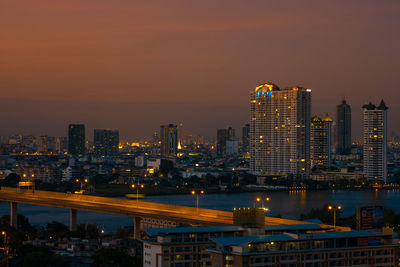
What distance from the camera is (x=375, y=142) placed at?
4441 cm

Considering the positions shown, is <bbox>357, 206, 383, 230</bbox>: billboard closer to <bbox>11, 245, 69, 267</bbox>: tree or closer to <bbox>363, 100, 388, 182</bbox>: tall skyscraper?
<bbox>11, 245, 69, 267</bbox>: tree

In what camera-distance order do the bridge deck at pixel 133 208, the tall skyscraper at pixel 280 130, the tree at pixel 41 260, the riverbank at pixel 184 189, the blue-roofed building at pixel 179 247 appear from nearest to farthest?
the blue-roofed building at pixel 179 247
the tree at pixel 41 260
the bridge deck at pixel 133 208
the riverbank at pixel 184 189
the tall skyscraper at pixel 280 130

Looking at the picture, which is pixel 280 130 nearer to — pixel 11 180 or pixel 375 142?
pixel 375 142

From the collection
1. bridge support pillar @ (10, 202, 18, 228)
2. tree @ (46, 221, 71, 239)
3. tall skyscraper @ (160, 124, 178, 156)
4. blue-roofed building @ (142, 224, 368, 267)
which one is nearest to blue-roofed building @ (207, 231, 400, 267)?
blue-roofed building @ (142, 224, 368, 267)

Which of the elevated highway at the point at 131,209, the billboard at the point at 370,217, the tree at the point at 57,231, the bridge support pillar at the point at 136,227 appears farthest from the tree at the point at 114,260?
the tree at the point at 57,231

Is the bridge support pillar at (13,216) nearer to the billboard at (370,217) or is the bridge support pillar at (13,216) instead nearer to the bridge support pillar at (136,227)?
the bridge support pillar at (136,227)

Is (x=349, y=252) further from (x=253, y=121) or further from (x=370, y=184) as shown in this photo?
(x=253, y=121)

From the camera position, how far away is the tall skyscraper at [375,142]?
43406 mm

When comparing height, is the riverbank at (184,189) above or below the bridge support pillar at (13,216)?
below

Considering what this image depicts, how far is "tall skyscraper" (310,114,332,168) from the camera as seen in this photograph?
171ft

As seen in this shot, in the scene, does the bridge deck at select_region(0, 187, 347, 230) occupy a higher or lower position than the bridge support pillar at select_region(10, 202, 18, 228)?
higher

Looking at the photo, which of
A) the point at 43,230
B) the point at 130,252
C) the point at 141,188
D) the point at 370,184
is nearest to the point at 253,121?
the point at 370,184

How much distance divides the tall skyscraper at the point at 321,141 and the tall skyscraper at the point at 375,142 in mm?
6264

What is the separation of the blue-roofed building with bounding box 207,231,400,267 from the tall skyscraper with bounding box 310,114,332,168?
Answer: 42325 millimetres
